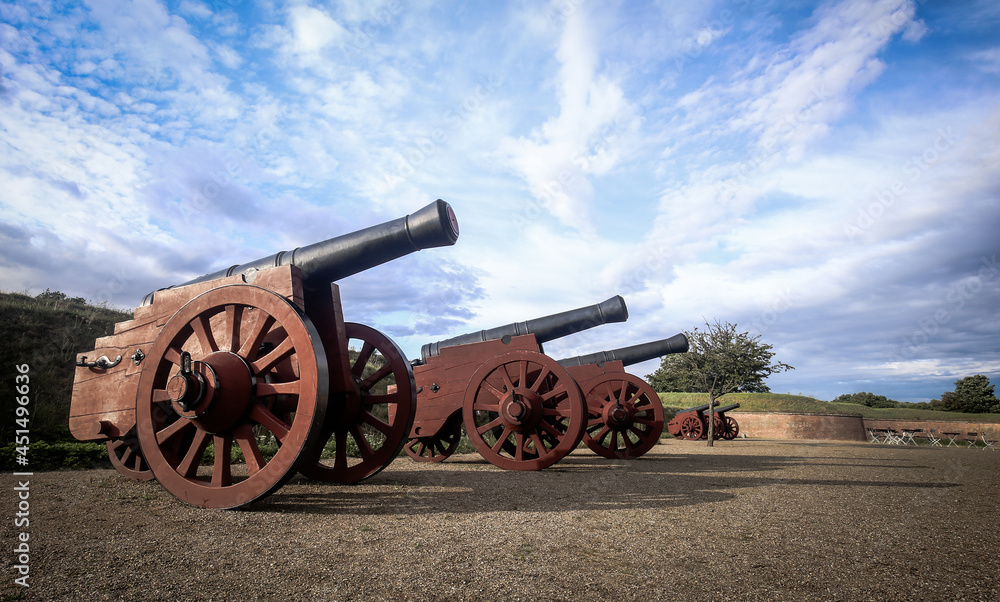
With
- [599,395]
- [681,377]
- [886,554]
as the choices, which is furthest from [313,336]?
[681,377]

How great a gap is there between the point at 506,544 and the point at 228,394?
8.44 feet

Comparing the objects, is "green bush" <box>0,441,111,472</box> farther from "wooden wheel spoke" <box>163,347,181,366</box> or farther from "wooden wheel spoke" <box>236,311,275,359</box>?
"wooden wheel spoke" <box>236,311,275,359</box>

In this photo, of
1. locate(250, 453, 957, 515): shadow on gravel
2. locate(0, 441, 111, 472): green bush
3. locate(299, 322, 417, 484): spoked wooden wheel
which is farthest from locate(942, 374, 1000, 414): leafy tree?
locate(0, 441, 111, 472): green bush

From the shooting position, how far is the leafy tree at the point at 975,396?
1255 inches

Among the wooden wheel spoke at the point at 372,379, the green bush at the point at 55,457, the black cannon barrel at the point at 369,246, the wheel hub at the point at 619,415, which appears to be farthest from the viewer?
the wheel hub at the point at 619,415

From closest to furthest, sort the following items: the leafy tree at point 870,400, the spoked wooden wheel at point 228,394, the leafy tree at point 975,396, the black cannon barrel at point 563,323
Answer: the spoked wooden wheel at point 228,394 → the black cannon barrel at point 563,323 → the leafy tree at point 975,396 → the leafy tree at point 870,400

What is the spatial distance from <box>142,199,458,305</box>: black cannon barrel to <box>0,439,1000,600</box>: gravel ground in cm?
230

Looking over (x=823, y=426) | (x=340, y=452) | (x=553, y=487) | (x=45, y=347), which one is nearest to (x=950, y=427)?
(x=823, y=426)

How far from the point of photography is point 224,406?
406 cm

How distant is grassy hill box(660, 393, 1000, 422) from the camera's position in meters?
24.7

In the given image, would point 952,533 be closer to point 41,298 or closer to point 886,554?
point 886,554

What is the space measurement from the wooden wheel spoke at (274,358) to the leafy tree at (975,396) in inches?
1627

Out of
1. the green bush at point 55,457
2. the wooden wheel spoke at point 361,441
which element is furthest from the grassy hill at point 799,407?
the green bush at point 55,457

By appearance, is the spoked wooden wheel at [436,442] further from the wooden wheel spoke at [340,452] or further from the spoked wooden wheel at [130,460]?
the spoked wooden wheel at [130,460]
